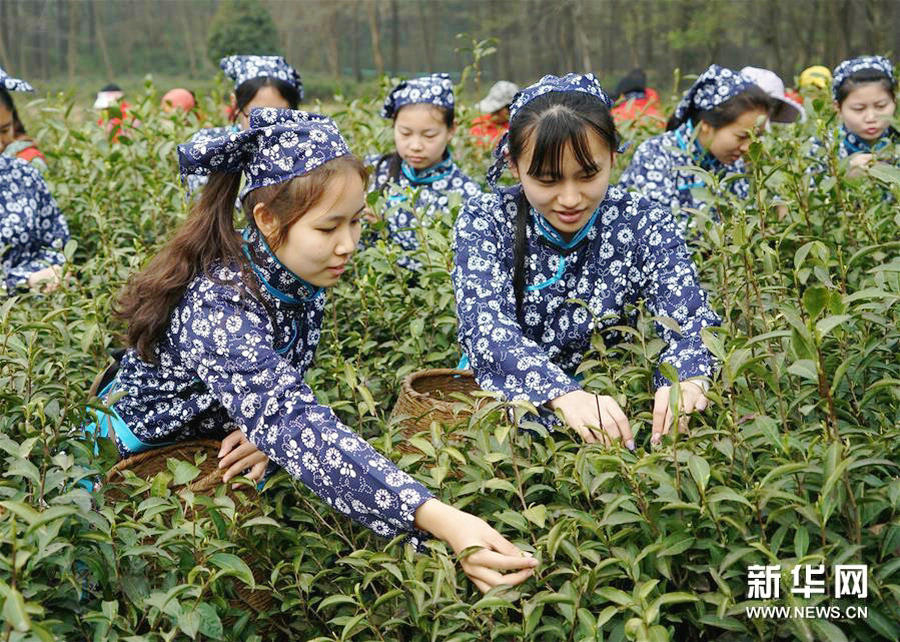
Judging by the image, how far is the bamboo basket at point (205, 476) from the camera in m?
1.75

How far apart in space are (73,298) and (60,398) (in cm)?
67

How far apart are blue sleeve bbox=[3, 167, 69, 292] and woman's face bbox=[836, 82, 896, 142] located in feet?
10.7

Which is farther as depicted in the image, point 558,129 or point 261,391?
point 558,129

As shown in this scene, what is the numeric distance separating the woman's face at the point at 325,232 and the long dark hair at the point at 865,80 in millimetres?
3137

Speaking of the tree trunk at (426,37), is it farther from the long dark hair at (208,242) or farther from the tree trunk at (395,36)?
the long dark hair at (208,242)

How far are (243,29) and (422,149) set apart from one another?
432 inches

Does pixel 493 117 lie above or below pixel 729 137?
below

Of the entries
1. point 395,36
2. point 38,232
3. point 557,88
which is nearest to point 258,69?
point 38,232

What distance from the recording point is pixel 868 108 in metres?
4.36

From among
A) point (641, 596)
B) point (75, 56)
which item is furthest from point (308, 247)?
point (75, 56)

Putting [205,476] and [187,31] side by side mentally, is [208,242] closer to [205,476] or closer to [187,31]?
[205,476]

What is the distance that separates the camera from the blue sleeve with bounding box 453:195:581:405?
6.63 feet

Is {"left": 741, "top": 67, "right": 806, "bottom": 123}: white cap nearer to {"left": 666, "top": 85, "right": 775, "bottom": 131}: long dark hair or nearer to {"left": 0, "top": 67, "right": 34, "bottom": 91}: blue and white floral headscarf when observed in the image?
{"left": 666, "top": 85, "right": 775, "bottom": 131}: long dark hair

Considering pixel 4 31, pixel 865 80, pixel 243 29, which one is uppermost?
pixel 865 80
